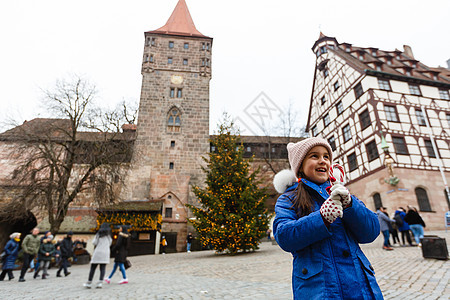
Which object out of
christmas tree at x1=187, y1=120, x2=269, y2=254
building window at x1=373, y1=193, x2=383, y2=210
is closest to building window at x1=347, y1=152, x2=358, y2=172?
building window at x1=373, y1=193, x2=383, y2=210

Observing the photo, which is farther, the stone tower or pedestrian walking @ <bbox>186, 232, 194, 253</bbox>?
the stone tower

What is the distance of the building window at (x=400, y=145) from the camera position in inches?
701

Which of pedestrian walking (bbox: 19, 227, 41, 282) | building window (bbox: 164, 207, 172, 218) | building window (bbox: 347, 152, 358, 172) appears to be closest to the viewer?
pedestrian walking (bbox: 19, 227, 41, 282)

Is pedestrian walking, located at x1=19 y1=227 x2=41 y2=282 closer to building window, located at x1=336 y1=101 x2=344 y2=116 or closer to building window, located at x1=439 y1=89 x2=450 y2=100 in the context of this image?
building window, located at x1=336 y1=101 x2=344 y2=116

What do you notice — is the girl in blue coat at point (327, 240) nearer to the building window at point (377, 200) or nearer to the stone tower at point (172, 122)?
the building window at point (377, 200)

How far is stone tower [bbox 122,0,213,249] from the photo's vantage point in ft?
77.9

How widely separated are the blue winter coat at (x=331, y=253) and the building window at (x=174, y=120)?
25.4m

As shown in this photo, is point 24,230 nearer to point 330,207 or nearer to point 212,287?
point 212,287

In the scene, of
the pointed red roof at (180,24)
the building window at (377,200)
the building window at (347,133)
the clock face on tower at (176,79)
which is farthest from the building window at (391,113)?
the pointed red roof at (180,24)

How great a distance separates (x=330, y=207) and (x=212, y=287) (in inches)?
190

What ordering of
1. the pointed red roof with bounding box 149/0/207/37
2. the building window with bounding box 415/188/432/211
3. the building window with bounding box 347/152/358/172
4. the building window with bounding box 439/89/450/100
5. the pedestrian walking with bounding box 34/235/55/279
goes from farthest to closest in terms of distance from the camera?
1. the pointed red roof with bounding box 149/0/207/37
2. the building window with bounding box 439/89/450/100
3. the building window with bounding box 347/152/358/172
4. the building window with bounding box 415/188/432/211
5. the pedestrian walking with bounding box 34/235/55/279

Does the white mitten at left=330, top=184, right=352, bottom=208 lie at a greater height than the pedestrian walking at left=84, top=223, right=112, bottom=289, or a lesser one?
greater

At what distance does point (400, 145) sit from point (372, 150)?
5.37 feet

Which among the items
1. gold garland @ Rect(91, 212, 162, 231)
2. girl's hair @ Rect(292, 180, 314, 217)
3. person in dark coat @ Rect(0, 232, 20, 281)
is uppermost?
gold garland @ Rect(91, 212, 162, 231)
